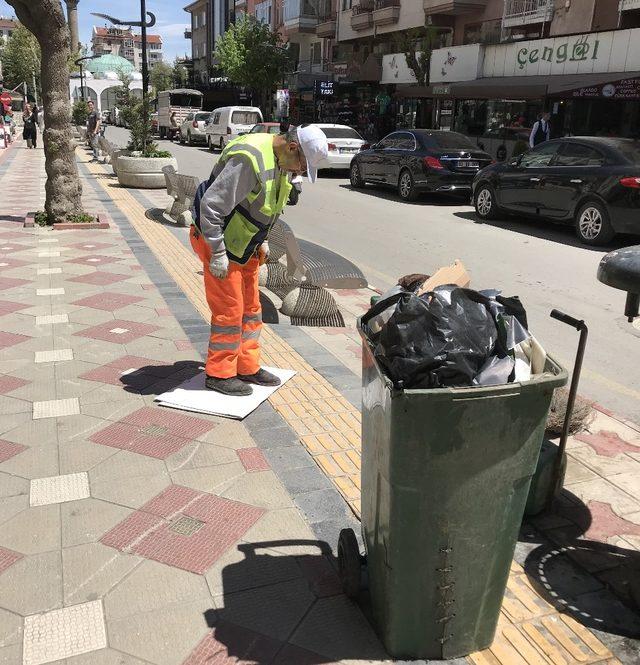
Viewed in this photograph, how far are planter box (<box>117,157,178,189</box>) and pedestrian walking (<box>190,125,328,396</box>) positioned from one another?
40.3 ft

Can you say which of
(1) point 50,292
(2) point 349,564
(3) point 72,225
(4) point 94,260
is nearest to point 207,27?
(3) point 72,225

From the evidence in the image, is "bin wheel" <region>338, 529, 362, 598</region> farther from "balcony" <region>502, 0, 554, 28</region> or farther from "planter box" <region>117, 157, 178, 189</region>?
"balcony" <region>502, 0, 554, 28</region>

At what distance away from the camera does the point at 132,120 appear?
54.6 ft

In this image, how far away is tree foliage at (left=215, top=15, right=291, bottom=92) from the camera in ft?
142

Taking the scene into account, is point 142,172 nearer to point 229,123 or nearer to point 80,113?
point 229,123

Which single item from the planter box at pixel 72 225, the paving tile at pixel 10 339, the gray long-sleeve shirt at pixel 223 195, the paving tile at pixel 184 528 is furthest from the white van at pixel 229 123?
the paving tile at pixel 184 528

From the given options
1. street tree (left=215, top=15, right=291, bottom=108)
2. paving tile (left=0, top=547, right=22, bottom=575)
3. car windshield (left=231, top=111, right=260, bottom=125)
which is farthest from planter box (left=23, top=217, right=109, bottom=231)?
street tree (left=215, top=15, right=291, bottom=108)

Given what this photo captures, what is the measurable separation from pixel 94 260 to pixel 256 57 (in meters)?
38.5

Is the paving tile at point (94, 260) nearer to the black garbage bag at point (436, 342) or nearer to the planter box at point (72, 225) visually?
the planter box at point (72, 225)

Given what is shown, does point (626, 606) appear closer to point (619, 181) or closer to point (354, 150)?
point (619, 181)

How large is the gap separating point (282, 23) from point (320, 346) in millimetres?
49179

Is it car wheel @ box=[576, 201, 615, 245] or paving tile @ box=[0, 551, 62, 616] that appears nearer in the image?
paving tile @ box=[0, 551, 62, 616]

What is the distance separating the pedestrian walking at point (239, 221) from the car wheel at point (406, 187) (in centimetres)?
1102

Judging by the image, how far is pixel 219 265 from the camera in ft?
13.1
